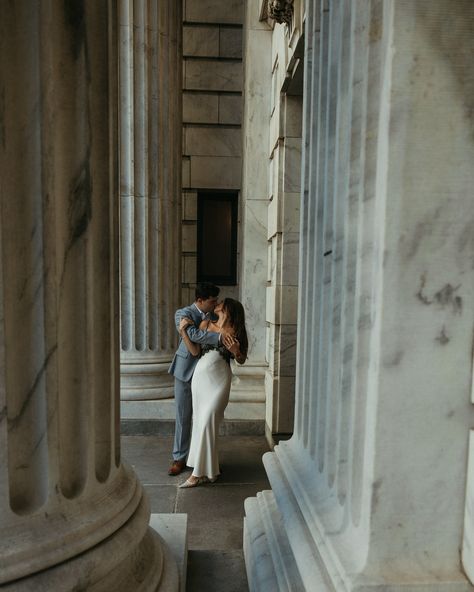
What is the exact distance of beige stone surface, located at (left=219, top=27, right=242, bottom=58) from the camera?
9203 millimetres

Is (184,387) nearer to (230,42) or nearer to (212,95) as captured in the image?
(212,95)

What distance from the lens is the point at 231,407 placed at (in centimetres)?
707

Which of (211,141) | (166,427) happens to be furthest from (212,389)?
(211,141)

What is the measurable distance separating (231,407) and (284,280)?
83.4 inches

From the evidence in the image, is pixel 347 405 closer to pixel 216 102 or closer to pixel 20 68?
pixel 20 68

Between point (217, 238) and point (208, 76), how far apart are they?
10.3 feet

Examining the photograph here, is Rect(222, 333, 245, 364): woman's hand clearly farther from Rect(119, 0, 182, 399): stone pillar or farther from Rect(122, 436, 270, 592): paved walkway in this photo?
Rect(119, 0, 182, 399): stone pillar

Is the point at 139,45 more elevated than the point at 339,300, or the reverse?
the point at 139,45

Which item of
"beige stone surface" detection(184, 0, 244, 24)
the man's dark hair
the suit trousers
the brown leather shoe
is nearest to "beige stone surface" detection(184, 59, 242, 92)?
"beige stone surface" detection(184, 0, 244, 24)

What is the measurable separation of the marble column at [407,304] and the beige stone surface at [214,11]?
8504mm

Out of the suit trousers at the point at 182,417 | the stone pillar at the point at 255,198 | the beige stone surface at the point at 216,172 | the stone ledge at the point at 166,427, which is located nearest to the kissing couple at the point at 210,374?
the suit trousers at the point at 182,417

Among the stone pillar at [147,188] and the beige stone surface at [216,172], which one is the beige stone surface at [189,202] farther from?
the stone pillar at [147,188]

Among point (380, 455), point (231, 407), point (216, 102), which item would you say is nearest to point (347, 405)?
point (380, 455)

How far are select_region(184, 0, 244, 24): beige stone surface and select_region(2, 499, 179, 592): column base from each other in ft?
30.7
